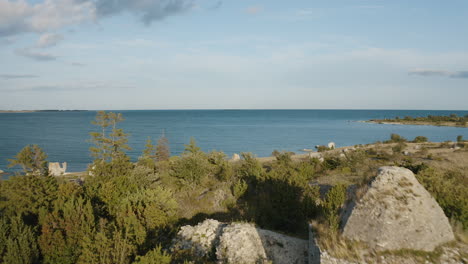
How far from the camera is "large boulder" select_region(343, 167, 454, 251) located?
24.4 ft

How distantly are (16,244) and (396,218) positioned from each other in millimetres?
13780

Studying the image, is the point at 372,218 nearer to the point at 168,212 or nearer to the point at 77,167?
the point at 168,212

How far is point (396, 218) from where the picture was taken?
758cm

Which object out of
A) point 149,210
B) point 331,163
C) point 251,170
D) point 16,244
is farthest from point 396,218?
point 331,163

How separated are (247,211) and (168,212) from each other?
4.50m

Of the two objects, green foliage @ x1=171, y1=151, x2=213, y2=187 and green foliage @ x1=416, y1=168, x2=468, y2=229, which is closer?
green foliage @ x1=416, y1=168, x2=468, y2=229

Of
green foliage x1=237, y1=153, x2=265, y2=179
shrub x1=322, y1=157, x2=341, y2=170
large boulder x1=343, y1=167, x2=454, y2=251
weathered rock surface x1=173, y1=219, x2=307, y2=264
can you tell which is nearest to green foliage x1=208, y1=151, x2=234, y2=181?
green foliage x1=237, y1=153, x2=265, y2=179

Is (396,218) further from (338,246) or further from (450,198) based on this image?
(450,198)

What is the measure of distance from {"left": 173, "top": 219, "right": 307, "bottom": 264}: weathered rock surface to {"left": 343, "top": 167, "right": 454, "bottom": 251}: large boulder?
12.2ft

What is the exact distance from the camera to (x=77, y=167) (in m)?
55.1

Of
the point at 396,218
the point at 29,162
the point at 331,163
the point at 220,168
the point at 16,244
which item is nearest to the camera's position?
the point at 396,218

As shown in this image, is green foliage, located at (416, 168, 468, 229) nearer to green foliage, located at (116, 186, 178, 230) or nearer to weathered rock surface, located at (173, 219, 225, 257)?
weathered rock surface, located at (173, 219, 225, 257)

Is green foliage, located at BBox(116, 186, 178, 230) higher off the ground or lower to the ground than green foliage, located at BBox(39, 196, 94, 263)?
higher

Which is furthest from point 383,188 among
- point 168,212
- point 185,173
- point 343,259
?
point 185,173
